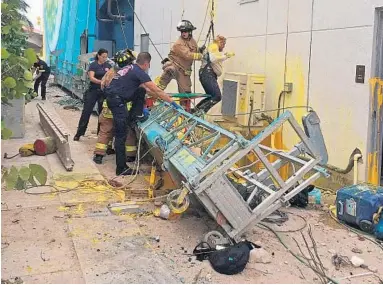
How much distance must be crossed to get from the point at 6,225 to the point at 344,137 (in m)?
4.38

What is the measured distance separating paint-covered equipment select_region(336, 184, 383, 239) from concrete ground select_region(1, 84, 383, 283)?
160 millimetres

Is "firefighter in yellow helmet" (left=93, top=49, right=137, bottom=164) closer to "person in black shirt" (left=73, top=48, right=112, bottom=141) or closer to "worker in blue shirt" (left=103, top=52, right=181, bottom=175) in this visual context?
"worker in blue shirt" (left=103, top=52, right=181, bottom=175)

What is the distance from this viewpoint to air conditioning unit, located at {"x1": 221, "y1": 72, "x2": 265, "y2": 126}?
328 inches

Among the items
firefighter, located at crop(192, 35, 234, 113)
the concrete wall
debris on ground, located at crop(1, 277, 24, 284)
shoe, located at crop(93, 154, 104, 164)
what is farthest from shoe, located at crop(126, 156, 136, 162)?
debris on ground, located at crop(1, 277, 24, 284)

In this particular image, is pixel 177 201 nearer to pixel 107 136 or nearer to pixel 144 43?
pixel 107 136

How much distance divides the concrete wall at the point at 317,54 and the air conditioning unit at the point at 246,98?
196 mm

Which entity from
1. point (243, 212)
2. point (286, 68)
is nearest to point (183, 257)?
point (243, 212)

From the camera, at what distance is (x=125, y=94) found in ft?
23.6

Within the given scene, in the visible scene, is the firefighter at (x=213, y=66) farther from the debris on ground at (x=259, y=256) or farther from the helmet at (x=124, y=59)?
the debris on ground at (x=259, y=256)

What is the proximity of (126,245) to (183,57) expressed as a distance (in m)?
4.87

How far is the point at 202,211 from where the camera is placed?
567 cm

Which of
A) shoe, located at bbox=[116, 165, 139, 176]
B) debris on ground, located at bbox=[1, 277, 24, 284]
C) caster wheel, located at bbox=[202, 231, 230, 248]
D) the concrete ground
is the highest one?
shoe, located at bbox=[116, 165, 139, 176]

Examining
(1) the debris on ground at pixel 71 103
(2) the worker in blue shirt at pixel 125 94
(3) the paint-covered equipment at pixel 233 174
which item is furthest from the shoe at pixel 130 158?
(1) the debris on ground at pixel 71 103

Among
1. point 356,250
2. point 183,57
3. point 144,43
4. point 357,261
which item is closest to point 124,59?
point 183,57
